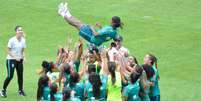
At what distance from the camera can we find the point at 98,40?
648 inches

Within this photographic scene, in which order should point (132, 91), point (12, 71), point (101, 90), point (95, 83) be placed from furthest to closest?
point (12, 71) → point (132, 91) → point (101, 90) → point (95, 83)

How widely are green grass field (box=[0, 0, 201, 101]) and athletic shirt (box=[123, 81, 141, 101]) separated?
5.33 m

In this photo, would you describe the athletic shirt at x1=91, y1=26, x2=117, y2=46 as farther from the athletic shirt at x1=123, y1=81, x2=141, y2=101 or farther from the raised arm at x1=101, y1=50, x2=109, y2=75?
the athletic shirt at x1=123, y1=81, x2=141, y2=101

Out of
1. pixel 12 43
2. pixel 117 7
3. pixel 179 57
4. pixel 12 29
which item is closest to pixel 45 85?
pixel 12 43

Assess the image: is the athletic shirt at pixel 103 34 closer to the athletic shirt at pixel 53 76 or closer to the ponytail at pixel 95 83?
the athletic shirt at pixel 53 76

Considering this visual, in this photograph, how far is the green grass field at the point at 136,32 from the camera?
2215 centimetres

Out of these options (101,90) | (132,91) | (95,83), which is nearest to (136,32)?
(132,91)

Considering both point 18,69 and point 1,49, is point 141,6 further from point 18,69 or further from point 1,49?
point 18,69

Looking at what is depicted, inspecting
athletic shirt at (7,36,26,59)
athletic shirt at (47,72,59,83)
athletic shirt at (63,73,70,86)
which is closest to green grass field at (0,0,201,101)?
athletic shirt at (7,36,26,59)

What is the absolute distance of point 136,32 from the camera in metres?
29.2

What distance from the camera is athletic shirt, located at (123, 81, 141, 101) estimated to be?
14.2m

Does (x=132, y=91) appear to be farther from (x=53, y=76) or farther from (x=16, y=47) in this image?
(x=16, y=47)

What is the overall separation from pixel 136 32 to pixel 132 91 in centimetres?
1510

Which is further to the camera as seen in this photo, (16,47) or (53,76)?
(16,47)
